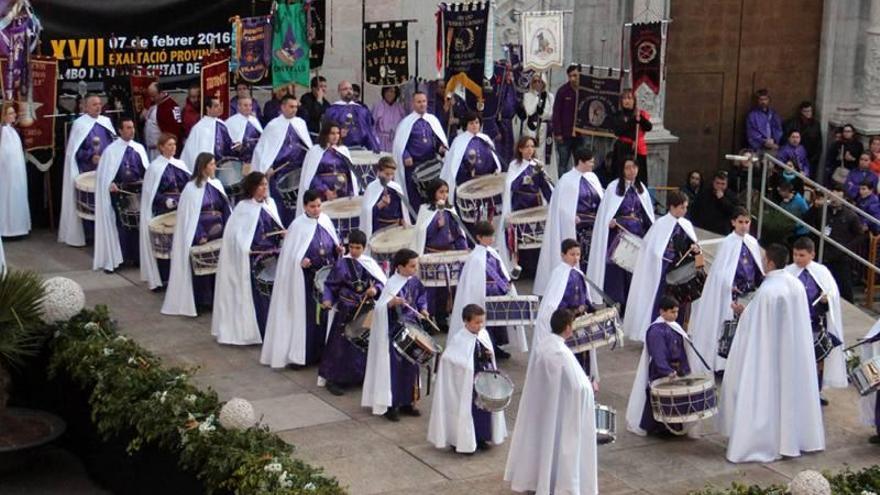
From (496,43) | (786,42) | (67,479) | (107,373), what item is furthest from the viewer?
(786,42)

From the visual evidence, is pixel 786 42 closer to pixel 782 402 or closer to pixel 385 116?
pixel 385 116

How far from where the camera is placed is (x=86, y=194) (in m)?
20.2

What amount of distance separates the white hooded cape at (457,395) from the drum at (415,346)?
27cm

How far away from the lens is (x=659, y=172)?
25.0 meters

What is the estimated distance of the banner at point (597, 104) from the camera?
21547mm

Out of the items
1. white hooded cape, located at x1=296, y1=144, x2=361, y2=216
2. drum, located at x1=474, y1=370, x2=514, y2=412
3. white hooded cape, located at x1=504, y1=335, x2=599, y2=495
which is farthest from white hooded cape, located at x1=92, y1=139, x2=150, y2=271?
white hooded cape, located at x1=504, y1=335, x2=599, y2=495

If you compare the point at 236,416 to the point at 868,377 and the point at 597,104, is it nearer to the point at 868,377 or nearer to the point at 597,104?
the point at 868,377

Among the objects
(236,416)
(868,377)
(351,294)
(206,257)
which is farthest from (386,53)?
(236,416)

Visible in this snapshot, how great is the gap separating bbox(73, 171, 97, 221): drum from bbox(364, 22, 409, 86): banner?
164 inches

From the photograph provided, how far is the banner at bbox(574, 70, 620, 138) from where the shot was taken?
70.7ft

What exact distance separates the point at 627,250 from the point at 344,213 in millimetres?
3305

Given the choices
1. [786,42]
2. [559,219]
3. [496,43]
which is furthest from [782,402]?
[786,42]

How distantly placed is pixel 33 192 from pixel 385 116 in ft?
16.5

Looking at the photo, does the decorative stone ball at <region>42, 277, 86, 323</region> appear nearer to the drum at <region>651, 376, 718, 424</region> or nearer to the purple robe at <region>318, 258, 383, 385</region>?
the purple robe at <region>318, 258, 383, 385</region>
